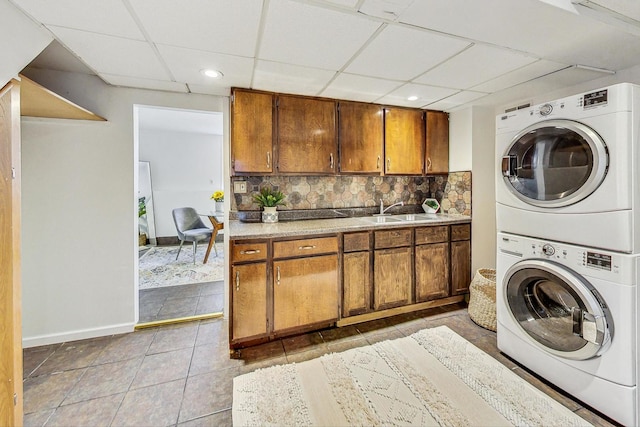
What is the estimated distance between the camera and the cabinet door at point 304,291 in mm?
2186

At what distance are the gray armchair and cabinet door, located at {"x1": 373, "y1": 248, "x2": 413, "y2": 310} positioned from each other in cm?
307

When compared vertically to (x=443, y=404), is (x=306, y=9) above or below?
above

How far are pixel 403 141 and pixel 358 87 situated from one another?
0.92 meters

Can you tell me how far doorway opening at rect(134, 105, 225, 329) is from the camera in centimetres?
412

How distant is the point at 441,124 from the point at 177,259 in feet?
14.8

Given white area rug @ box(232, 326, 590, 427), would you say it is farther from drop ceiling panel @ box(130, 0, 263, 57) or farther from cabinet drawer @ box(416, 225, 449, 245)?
drop ceiling panel @ box(130, 0, 263, 57)

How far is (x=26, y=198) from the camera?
2127mm

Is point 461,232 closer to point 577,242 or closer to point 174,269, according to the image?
point 577,242

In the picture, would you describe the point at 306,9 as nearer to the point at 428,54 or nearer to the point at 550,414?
the point at 428,54

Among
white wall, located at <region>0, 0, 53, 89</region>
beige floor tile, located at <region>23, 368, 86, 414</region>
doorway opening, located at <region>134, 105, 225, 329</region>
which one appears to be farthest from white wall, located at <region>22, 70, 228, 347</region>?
doorway opening, located at <region>134, 105, 225, 329</region>

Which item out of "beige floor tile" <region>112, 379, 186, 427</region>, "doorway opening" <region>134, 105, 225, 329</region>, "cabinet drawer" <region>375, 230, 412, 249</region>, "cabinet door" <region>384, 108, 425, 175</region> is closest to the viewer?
"beige floor tile" <region>112, 379, 186, 427</region>

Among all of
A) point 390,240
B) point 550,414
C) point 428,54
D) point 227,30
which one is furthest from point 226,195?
point 550,414

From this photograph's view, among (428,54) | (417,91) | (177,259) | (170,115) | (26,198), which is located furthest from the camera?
(177,259)

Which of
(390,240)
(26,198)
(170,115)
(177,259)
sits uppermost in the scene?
(170,115)
